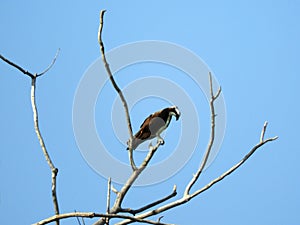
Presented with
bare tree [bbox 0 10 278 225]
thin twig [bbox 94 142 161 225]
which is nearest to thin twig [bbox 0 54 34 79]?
bare tree [bbox 0 10 278 225]

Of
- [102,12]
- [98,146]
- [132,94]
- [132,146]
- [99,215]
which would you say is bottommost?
[99,215]

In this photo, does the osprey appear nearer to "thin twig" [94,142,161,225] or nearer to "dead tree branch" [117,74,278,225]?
"thin twig" [94,142,161,225]

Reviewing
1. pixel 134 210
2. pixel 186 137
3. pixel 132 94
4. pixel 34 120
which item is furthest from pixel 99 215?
pixel 132 94

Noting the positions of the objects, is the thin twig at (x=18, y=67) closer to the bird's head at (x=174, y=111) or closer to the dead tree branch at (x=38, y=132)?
the dead tree branch at (x=38, y=132)

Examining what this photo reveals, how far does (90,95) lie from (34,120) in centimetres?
200

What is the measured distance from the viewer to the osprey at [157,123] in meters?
5.14

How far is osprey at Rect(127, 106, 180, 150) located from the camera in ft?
16.9

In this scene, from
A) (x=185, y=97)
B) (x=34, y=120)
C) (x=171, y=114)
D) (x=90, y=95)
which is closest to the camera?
(x=34, y=120)

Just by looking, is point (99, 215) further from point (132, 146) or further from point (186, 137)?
point (186, 137)

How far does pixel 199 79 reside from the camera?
19.9 feet

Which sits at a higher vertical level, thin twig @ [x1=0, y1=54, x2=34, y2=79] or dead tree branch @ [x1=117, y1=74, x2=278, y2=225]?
thin twig @ [x1=0, y1=54, x2=34, y2=79]

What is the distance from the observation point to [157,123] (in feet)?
17.2

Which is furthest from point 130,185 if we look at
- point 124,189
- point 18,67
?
point 18,67

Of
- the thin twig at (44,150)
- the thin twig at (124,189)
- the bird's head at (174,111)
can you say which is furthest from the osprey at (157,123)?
the thin twig at (44,150)
